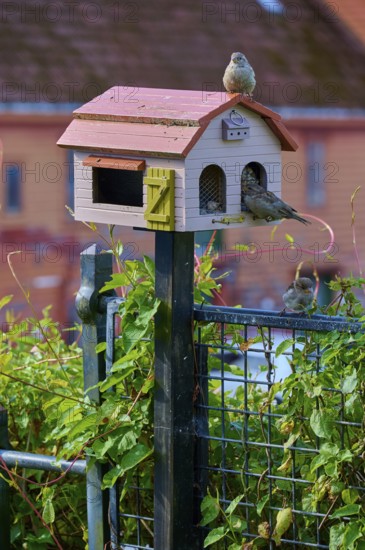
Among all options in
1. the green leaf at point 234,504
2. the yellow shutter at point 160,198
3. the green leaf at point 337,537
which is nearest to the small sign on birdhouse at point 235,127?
the yellow shutter at point 160,198

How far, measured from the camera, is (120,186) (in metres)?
3.69

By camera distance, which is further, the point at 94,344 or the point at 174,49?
the point at 174,49

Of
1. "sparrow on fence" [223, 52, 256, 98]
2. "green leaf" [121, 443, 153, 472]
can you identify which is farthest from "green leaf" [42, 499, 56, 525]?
"sparrow on fence" [223, 52, 256, 98]

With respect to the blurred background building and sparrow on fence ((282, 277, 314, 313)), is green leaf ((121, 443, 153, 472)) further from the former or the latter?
the blurred background building

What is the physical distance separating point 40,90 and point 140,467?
43.8 ft

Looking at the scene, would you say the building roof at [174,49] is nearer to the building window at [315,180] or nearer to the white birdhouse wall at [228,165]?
the building window at [315,180]

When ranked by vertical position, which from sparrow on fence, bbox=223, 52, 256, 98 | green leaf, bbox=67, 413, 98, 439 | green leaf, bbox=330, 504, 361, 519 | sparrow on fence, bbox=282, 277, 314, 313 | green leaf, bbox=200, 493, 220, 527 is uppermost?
sparrow on fence, bbox=223, 52, 256, 98

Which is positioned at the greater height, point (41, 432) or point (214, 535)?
point (41, 432)

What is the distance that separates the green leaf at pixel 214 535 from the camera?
328 centimetres

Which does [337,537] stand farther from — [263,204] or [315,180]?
[315,180]

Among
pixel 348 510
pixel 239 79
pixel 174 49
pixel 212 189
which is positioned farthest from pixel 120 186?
pixel 174 49

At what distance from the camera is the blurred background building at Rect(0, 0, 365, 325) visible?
16.4m

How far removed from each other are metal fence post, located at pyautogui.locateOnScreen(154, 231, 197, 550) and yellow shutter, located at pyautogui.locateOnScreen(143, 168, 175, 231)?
100 mm

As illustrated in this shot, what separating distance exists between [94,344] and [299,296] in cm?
81
